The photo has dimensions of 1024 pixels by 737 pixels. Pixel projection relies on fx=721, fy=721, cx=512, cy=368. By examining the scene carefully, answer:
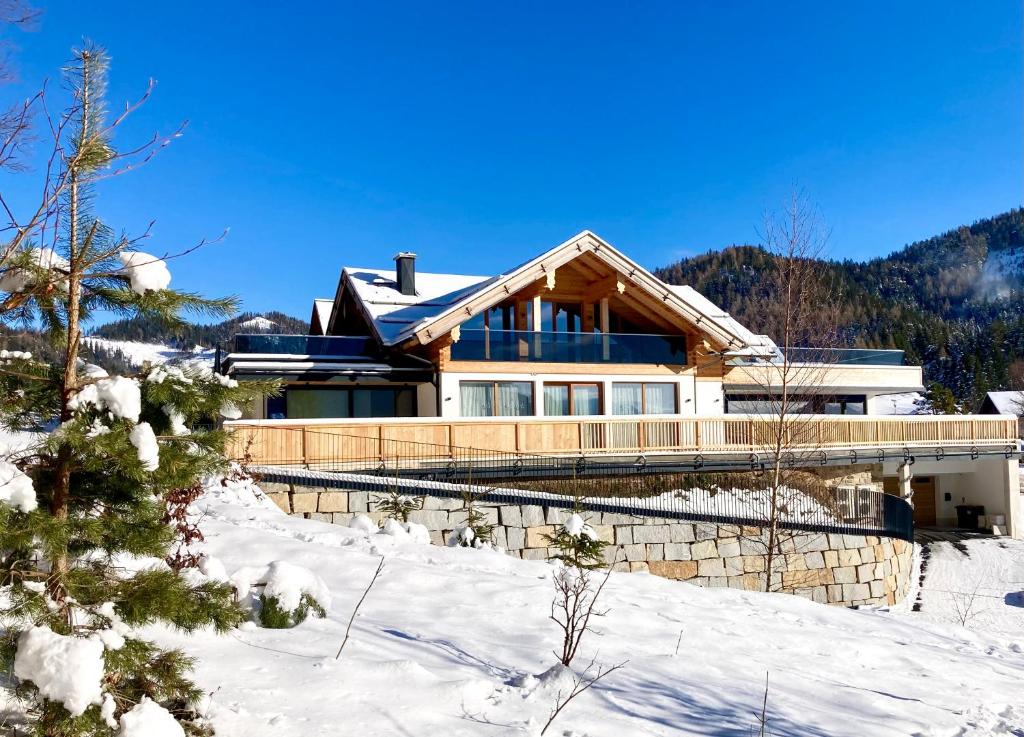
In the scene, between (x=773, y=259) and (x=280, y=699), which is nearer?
(x=280, y=699)

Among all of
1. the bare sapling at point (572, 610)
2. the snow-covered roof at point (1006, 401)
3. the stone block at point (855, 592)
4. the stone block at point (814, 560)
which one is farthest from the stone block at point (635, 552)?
the snow-covered roof at point (1006, 401)

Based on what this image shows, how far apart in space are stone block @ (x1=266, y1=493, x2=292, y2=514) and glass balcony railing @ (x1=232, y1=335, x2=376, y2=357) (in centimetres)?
870

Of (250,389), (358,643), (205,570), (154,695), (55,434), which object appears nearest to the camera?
(55,434)

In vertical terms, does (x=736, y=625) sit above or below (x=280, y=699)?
below

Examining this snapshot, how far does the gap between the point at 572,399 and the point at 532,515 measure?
818 centimetres

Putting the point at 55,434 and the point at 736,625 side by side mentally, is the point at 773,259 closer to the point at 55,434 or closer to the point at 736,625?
the point at 736,625

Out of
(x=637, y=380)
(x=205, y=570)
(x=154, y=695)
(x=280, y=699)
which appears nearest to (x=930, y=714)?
(x=280, y=699)

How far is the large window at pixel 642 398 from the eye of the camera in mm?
21172

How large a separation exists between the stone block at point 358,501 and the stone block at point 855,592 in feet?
33.6

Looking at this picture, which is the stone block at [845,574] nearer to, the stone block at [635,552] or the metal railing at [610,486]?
the metal railing at [610,486]

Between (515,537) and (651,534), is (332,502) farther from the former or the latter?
(651,534)

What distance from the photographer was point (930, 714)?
5.16 meters

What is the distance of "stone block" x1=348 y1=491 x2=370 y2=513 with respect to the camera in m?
12.4

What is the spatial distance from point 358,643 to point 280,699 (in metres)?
1.17
